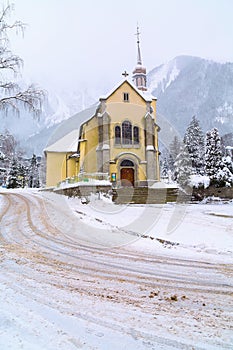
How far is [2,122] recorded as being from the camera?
13523 mm

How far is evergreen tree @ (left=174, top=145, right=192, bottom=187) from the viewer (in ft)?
95.1

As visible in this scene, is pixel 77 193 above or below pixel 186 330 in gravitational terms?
above

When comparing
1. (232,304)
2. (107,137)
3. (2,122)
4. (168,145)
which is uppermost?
(168,145)

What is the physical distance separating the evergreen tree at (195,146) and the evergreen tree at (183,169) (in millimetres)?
4435

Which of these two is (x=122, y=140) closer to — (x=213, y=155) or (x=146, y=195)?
(x=146, y=195)

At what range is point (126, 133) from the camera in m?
28.3

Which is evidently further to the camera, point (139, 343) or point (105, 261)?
point (105, 261)

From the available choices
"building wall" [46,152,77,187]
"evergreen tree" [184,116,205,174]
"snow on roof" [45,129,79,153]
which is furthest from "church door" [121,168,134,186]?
"evergreen tree" [184,116,205,174]

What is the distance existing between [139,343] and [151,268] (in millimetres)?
2878

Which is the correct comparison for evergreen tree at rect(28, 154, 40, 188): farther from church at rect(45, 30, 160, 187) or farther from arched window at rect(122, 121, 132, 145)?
arched window at rect(122, 121, 132, 145)

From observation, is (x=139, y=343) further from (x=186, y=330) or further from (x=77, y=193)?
(x=77, y=193)

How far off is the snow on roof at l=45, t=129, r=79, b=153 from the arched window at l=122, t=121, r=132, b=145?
1127 centimetres

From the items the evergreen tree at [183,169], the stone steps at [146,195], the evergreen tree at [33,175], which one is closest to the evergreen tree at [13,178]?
the evergreen tree at [33,175]

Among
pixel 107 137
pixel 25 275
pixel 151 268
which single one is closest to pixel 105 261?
pixel 151 268
